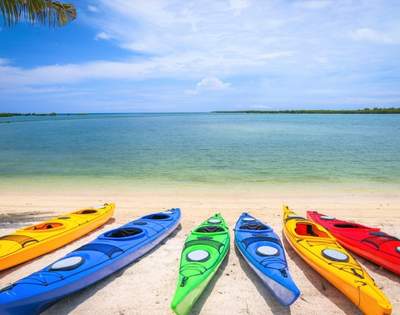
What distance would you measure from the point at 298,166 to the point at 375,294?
1241cm

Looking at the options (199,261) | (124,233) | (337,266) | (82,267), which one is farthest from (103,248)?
(337,266)

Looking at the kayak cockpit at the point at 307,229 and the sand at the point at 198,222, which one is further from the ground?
the kayak cockpit at the point at 307,229

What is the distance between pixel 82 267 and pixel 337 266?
3.91 m

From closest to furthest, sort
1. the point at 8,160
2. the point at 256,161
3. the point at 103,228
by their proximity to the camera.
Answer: the point at 103,228
the point at 256,161
the point at 8,160

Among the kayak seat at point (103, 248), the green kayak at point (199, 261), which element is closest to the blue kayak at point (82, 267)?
the kayak seat at point (103, 248)

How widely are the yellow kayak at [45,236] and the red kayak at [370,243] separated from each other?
18.4 feet

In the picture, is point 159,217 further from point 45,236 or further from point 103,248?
point 45,236

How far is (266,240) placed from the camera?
488 centimetres

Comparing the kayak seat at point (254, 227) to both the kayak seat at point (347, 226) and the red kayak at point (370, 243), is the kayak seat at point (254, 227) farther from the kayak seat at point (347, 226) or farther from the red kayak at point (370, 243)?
the kayak seat at point (347, 226)

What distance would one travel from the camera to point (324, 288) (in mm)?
4035

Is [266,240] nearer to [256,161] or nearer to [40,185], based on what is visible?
[40,185]

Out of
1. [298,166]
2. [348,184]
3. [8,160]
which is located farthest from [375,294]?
[8,160]

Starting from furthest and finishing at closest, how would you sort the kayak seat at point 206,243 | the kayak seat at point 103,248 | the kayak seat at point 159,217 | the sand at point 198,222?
the kayak seat at point 159,217, the kayak seat at point 206,243, the kayak seat at point 103,248, the sand at point 198,222

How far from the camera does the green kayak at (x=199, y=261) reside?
3.24m
